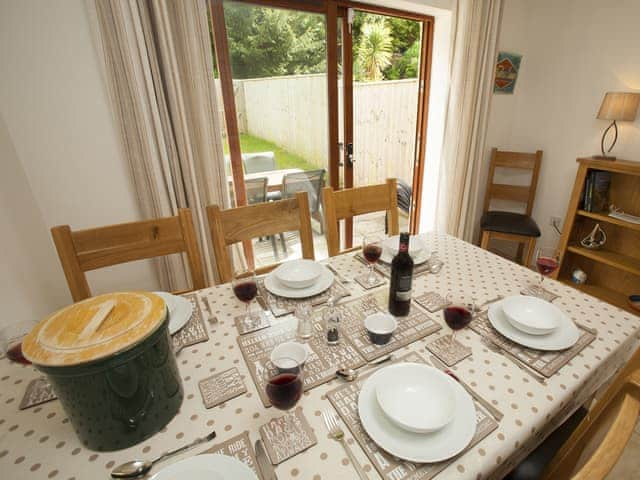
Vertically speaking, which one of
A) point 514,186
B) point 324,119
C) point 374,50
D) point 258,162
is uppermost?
point 374,50

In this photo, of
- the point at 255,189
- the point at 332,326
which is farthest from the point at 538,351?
the point at 255,189

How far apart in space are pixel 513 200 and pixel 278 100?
7.19 feet

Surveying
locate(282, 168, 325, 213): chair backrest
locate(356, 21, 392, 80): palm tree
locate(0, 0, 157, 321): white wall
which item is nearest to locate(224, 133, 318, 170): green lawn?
locate(282, 168, 325, 213): chair backrest

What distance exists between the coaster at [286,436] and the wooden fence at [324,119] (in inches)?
73.7

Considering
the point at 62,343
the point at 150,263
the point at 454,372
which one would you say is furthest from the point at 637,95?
the point at 150,263

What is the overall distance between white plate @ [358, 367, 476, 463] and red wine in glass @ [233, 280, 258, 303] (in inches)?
18.2

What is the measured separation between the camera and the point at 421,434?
63cm

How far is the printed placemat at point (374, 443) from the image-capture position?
58cm

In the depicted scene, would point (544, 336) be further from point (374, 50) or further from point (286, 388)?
point (374, 50)

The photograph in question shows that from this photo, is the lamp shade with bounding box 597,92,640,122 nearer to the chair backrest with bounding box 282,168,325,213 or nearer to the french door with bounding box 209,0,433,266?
the french door with bounding box 209,0,433,266

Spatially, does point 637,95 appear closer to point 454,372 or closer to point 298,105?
point 298,105

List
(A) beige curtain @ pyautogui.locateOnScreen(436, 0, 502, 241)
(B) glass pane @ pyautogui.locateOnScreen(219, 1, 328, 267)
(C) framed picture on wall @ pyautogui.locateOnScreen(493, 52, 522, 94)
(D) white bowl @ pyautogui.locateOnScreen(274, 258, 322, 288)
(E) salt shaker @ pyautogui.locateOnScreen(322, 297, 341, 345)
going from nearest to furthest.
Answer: (E) salt shaker @ pyautogui.locateOnScreen(322, 297, 341, 345), (D) white bowl @ pyautogui.locateOnScreen(274, 258, 322, 288), (B) glass pane @ pyautogui.locateOnScreen(219, 1, 328, 267), (A) beige curtain @ pyautogui.locateOnScreen(436, 0, 502, 241), (C) framed picture on wall @ pyautogui.locateOnScreen(493, 52, 522, 94)

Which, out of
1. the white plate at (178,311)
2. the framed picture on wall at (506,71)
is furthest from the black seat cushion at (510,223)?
the white plate at (178,311)

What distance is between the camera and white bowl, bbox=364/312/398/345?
0.87 meters
